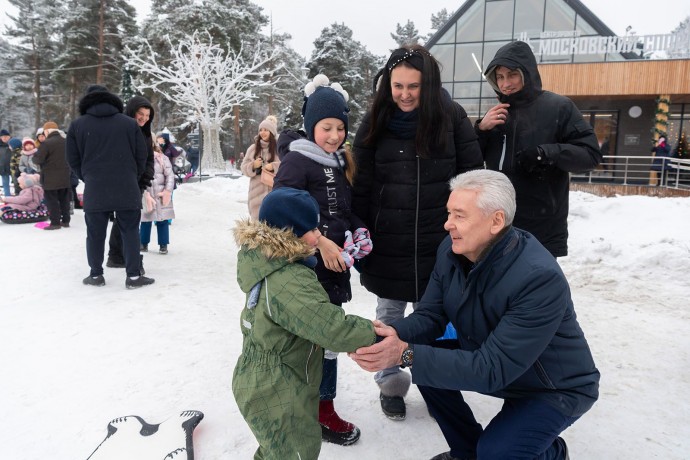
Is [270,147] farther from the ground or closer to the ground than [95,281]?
farther from the ground

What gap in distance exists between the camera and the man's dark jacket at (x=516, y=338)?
1876 mm

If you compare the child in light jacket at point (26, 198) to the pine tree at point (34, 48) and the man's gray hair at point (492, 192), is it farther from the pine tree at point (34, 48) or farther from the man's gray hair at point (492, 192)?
the pine tree at point (34, 48)

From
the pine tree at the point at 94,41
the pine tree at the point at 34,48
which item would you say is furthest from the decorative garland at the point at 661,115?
the pine tree at the point at 34,48

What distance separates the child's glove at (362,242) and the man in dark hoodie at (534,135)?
106 cm

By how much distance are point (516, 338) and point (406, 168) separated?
1253 mm

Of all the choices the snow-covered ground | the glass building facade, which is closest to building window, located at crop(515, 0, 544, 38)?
the glass building facade

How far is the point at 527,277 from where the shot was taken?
6.26 ft

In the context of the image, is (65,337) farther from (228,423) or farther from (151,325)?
(228,423)

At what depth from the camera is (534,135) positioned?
9.80 feet

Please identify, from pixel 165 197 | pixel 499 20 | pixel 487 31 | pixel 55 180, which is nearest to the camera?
pixel 165 197

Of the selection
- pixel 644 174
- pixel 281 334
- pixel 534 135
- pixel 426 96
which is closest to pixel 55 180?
pixel 426 96

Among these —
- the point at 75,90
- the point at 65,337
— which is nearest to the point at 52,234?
the point at 65,337

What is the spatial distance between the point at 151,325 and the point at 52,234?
538cm

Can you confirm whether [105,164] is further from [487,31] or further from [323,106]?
[487,31]
